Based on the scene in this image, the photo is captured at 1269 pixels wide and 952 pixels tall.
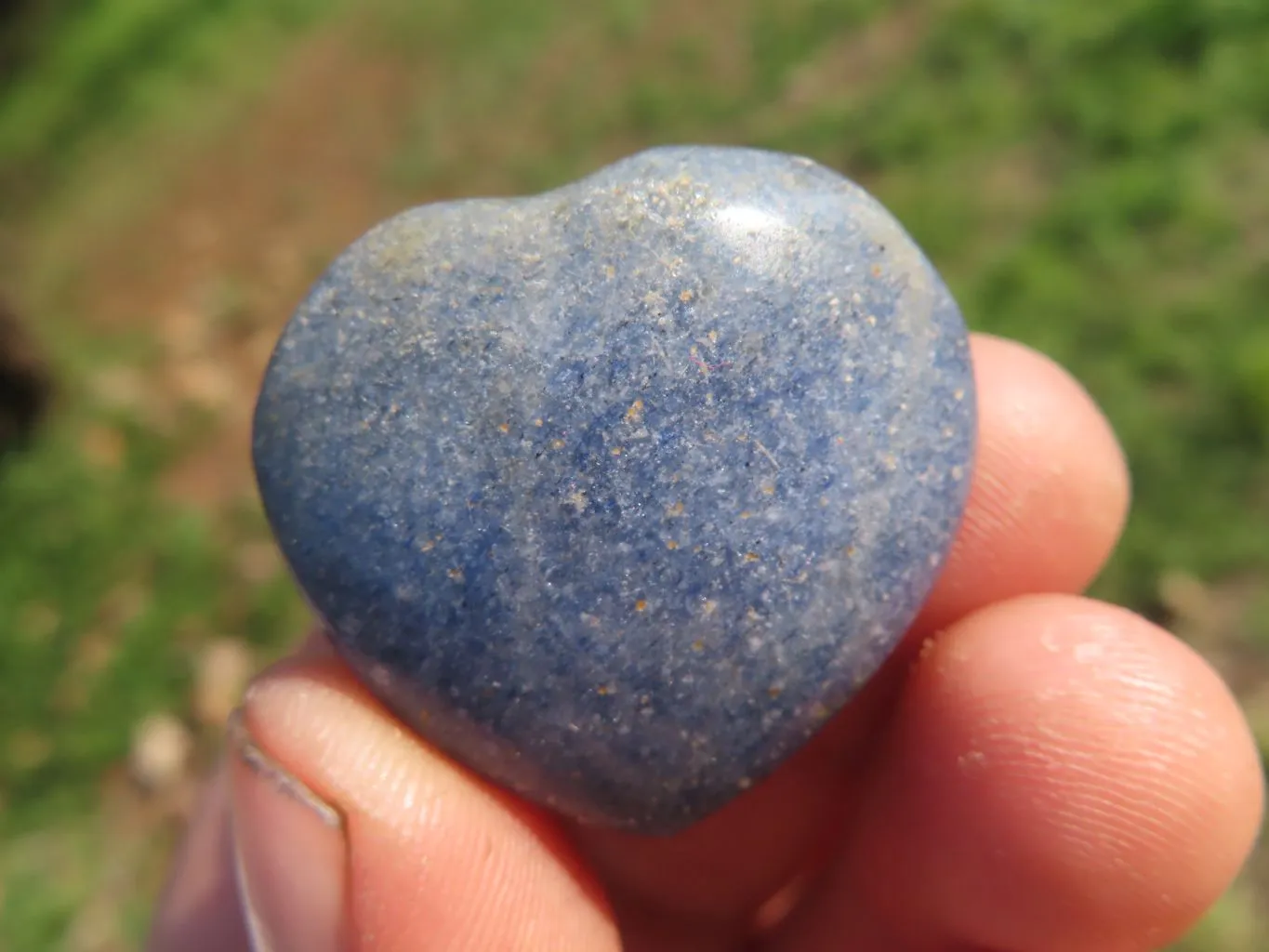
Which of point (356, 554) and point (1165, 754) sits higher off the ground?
point (356, 554)

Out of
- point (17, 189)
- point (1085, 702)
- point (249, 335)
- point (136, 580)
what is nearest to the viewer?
point (1085, 702)

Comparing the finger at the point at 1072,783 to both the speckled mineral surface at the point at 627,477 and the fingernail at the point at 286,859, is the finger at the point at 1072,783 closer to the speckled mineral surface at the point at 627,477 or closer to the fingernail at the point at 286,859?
the speckled mineral surface at the point at 627,477

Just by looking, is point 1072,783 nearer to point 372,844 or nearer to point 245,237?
point 372,844

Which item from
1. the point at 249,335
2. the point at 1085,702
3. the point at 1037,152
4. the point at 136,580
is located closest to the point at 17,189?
the point at 249,335

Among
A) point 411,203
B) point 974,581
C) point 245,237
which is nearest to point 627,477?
point 974,581

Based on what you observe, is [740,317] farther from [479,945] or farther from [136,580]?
[136,580]

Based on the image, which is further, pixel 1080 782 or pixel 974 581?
pixel 974 581

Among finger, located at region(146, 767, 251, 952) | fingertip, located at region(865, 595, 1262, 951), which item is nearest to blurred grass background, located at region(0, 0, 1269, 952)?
fingertip, located at region(865, 595, 1262, 951)

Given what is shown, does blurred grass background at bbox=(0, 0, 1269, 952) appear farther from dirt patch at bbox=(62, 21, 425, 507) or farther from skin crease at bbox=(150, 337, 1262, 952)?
skin crease at bbox=(150, 337, 1262, 952)
